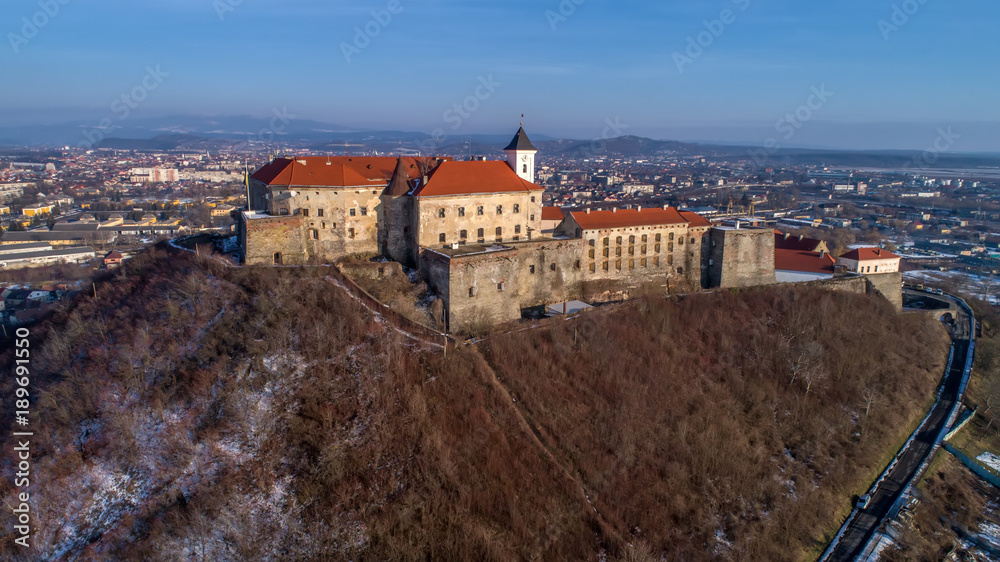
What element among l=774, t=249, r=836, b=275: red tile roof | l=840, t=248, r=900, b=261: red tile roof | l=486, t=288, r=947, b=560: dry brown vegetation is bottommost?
l=486, t=288, r=947, b=560: dry brown vegetation

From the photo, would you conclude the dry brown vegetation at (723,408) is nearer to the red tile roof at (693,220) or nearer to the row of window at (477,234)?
the red tile roof at (693,220)

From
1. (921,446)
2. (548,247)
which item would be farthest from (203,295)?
(921,446)

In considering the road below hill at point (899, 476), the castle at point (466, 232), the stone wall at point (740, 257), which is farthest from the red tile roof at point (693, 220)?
the road below hill at point (899, 476)

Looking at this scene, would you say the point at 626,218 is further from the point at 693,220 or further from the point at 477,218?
the point at 477,218

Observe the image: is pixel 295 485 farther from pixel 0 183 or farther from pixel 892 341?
pixel 0 183

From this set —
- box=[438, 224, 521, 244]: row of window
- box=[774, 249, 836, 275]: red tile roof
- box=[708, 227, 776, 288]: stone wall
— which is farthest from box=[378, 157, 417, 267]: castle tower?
box=[774, 249, 836, 275]: red tile roof

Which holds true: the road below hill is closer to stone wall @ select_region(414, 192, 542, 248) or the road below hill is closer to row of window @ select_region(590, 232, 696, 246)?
row of window @ select_region(590, 232, 696, 246)
